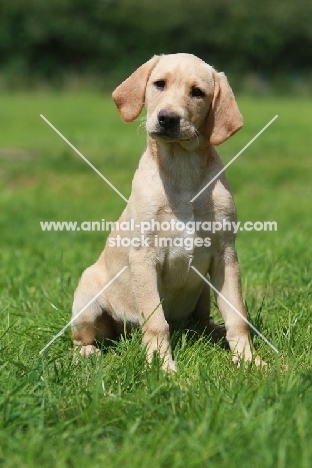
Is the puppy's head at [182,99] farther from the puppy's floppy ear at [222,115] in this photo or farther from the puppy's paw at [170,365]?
the puppy's paw at [170,365]

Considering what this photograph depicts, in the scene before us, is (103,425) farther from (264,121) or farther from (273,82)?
Answer: (273,82)

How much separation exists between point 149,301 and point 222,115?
946mm

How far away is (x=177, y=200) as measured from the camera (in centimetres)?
323

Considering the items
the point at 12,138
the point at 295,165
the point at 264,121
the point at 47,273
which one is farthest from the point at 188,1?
the point at 47,273

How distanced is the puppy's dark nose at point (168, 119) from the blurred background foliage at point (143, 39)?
26249 mm

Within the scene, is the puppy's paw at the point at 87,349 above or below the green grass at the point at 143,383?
below

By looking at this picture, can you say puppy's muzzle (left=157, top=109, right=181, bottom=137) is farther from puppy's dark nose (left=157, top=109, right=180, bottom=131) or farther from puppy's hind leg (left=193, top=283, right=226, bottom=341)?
puppy's hind leg (left=193, top=283, right=226, bottom=341)

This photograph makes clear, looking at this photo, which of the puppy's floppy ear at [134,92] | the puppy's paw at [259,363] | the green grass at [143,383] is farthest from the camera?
the puppy's floppy ear at [134,92]

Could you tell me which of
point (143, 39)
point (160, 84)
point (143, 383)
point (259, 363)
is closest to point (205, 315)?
point (259, 363)

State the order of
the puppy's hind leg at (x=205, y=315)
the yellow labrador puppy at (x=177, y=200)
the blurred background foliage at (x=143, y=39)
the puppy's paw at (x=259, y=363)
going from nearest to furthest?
the puppy's paw at (x=259, y=363)
the yellow labrador puppy at (x=177, y=200)
the puppy's hind leg at (x=205, y=315)
the blurred background foliage at (x=143, y=39)

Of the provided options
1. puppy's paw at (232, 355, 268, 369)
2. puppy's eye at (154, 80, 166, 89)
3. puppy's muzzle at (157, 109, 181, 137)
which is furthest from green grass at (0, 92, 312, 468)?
puppy's muzzle at (157, 109, 181, 137)

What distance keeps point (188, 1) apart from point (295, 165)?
944 inches

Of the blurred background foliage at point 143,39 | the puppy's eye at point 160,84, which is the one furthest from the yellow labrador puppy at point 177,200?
the blurred background foliage at point 143,39

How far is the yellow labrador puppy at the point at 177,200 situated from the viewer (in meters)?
3.16
